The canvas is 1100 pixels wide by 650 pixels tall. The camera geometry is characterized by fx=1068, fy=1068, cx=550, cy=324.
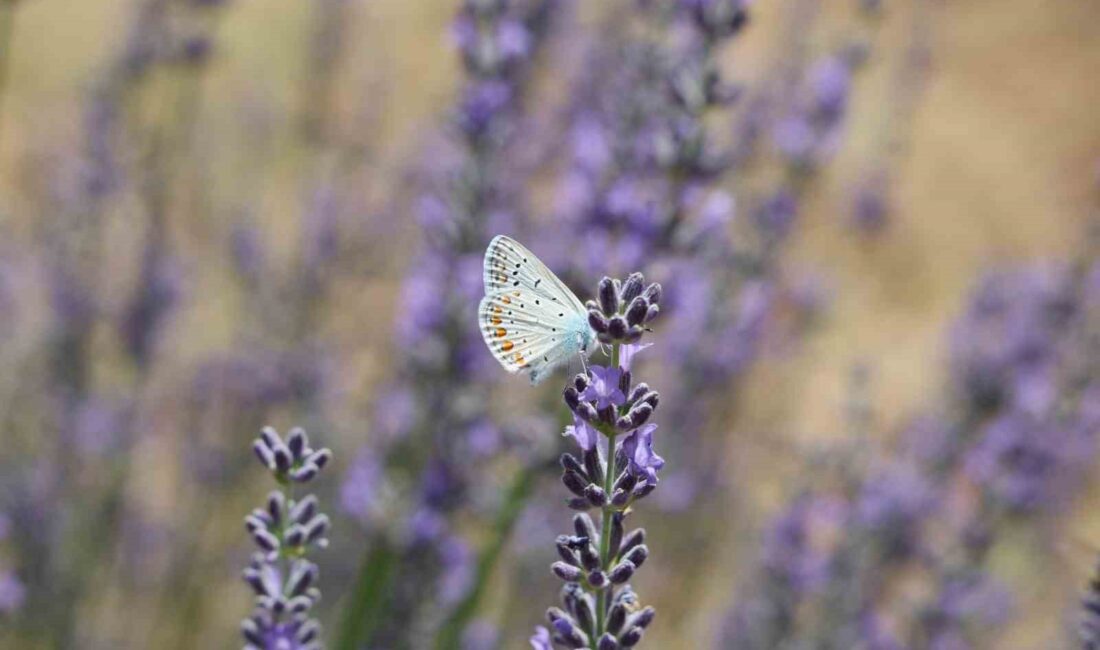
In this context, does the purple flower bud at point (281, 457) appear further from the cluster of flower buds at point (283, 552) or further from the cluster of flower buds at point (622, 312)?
the cluster of flower buds at point (622, 312)

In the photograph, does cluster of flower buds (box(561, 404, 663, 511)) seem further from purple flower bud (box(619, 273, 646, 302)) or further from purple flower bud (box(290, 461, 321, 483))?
purple flower bud (box(290, 461, 321, 483))

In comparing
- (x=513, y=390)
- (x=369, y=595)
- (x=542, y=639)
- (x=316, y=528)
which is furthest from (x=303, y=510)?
(x=513, y=390)

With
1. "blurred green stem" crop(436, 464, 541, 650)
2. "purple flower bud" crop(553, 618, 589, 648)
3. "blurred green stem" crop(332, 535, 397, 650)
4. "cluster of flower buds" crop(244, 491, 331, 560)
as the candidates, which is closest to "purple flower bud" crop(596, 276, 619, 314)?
"purple flower bud" crop(553, 618, 589, 648)

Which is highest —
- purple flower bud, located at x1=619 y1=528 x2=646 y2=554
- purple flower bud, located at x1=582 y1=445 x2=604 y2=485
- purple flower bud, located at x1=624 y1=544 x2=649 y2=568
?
purple flower bud, located at x1=582 y1=445 x2=604 y2=485

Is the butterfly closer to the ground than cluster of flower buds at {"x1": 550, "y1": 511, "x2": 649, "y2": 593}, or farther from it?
farther from it

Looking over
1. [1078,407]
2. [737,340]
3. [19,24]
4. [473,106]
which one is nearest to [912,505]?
[1078,407]

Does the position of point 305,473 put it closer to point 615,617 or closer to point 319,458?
point 319,458
